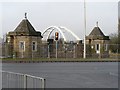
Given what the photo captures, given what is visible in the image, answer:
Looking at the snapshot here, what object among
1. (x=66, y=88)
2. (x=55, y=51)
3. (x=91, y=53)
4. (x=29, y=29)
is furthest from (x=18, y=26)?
(x=66, y=88)

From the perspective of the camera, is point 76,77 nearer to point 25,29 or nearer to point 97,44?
point 25,29

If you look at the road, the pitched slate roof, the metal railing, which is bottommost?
the road

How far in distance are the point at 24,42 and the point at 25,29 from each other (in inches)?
104

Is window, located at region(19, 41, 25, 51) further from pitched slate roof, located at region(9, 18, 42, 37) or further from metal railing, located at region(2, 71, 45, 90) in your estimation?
metal railing, located at region(2, 71, 45, 90)

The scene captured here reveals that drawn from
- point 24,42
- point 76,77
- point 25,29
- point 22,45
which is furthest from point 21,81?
point 25,29

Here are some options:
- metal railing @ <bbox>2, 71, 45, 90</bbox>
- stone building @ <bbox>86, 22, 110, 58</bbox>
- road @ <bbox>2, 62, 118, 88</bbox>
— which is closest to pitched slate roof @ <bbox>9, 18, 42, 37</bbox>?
stone building @ <bbox>86, 22, 110, 58</bbox>

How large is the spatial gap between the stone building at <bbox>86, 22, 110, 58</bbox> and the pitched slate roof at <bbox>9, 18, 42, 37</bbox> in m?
9.61

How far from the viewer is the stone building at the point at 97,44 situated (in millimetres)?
58756

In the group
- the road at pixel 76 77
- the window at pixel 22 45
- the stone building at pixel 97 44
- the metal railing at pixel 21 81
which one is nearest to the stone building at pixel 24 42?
the window at pixel 22 45

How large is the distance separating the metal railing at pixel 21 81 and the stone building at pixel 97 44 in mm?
44632

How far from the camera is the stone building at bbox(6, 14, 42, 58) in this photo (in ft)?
181

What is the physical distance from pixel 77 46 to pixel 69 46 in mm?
2956

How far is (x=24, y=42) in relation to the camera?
56500 mm

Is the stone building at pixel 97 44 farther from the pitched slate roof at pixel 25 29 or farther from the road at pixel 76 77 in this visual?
the road at pixel 76 77
